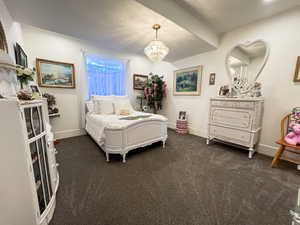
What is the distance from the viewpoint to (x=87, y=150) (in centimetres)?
254

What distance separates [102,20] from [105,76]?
1.89 metres

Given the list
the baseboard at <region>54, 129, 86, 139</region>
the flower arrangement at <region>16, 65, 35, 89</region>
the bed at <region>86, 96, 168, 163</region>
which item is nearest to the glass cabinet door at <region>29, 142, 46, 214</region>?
the flower arrangement at <region>16, 65, 35, 89</region>

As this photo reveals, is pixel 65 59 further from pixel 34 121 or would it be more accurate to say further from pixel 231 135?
pixel 231 135

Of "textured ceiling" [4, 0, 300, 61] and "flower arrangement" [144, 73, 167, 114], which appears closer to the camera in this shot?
"textured ceiling" [4, 0, 300, 61]

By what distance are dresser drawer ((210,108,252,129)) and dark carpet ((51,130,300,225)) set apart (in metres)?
0.64

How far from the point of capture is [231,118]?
2.48 metres

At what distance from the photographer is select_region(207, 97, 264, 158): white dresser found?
223 cm

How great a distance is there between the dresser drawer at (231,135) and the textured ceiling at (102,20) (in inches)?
79.1

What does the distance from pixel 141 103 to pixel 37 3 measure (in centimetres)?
340

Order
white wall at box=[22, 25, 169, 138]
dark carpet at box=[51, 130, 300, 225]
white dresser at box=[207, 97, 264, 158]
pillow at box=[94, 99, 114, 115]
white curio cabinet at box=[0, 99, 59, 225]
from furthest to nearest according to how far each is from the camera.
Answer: pillow at box=[94, 99, 114, 115] → white wall at box=[22, 25, 169, 138] → white dresser at box=[207, 97, 264, 158] → dark carpet at box=[51, 130, 300, 225] → white curio cabinet at box=[0, 99, 59, 225]

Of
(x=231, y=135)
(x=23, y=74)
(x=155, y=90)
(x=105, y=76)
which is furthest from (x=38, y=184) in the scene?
(x=155, y=90)

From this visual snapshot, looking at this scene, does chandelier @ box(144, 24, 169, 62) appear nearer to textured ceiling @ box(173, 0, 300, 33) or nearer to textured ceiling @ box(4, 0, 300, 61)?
textured ceiling @ box(4, 0, 300, 61)

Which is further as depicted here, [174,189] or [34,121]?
[174,189]

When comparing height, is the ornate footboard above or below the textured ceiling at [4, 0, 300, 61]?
below
